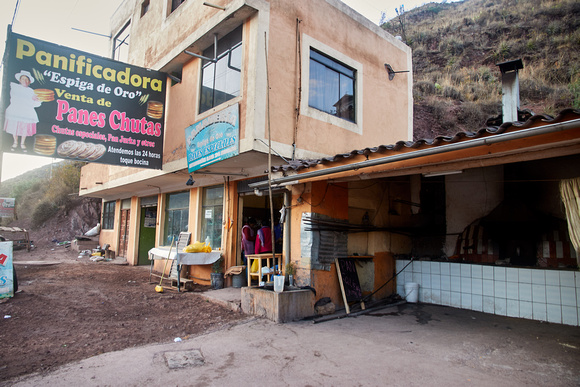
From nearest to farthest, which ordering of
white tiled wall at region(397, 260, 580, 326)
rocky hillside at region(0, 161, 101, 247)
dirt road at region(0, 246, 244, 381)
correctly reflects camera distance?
dirt road at region(0, 246, 244, 381)
white tiled wall at region(397, 260, 580, 326)
rocky hillside at region(0, 161, 101, 247)

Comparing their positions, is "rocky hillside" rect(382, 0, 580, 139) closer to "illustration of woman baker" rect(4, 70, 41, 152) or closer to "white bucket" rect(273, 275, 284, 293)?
"white bucket" rect(273, 275, 284, 293)

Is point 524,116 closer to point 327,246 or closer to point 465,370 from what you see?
point 327,246

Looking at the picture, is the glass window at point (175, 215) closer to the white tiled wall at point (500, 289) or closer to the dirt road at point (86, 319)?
the dirt road at point (86, 319)

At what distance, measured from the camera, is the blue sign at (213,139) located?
798cm

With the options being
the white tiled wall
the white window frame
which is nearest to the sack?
the white window frame

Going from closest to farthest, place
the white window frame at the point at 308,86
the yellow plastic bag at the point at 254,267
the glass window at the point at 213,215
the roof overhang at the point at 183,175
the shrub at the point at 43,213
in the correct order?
the yellow plastic bag at the point at 254,267 < the roof overhang at the point at 183,175 < the white window frame at the point at 308,86 < the glass window at the point at 213,215 < the shrub at the point at 43,213

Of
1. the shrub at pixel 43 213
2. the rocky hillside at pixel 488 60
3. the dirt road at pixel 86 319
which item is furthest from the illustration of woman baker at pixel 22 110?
the shrub at pixel 43 213

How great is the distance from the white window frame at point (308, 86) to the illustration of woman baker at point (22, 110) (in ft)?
20.6

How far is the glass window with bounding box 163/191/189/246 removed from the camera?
13.1 meters

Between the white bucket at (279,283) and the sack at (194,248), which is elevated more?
the sack at (194,248)

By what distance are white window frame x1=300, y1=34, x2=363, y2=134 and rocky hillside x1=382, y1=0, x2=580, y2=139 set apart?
1197 cm

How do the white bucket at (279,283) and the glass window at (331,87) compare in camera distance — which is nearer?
the white bucket at (279,283)

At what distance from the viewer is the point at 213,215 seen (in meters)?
11.5

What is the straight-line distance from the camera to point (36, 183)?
42.9 m
